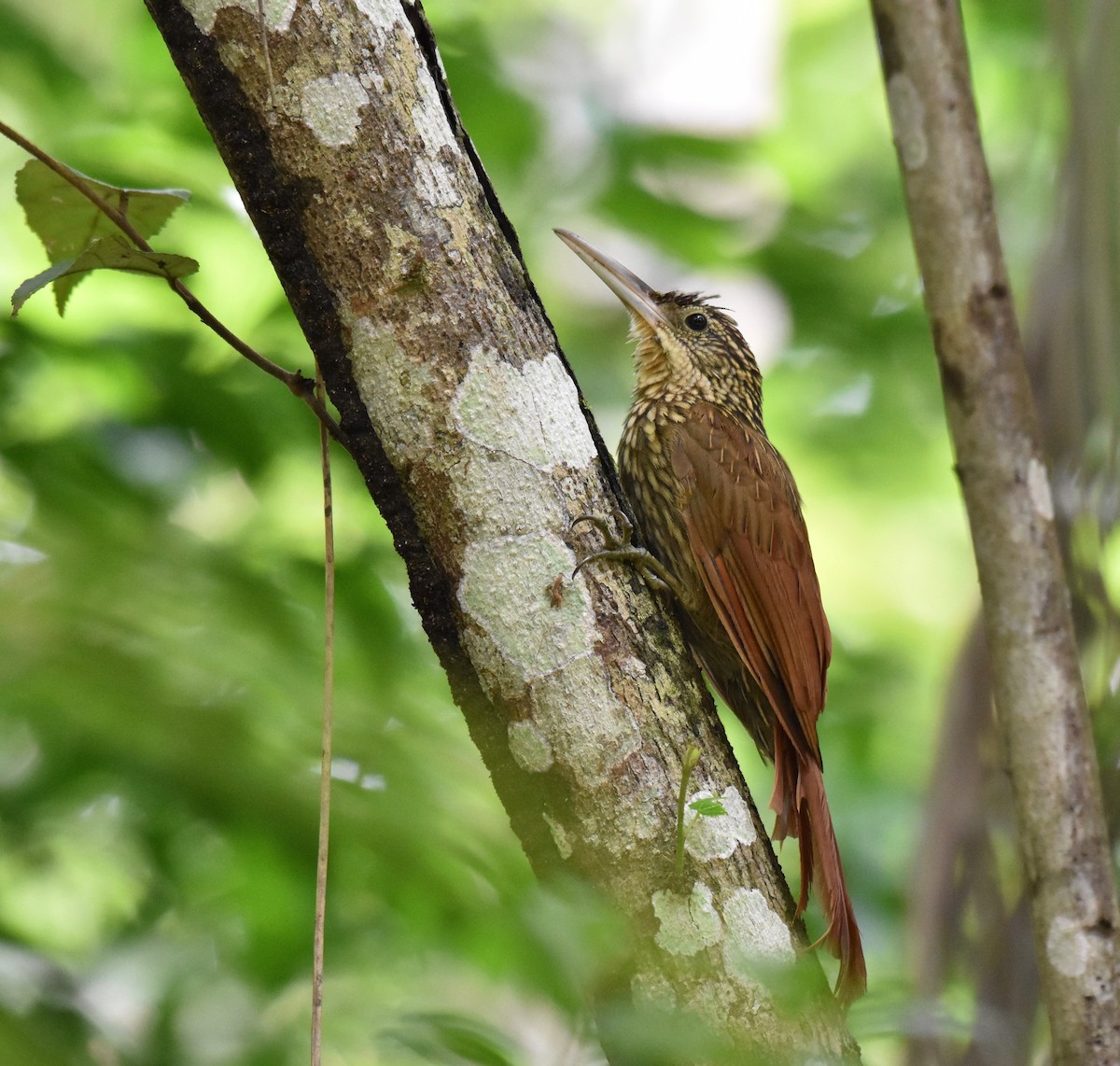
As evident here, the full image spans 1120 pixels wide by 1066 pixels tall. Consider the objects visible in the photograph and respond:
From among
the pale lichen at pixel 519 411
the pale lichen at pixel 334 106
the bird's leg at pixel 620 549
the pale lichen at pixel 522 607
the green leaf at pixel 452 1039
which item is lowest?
the green leaf at pixel 452 1039

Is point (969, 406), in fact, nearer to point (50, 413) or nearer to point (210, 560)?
point (210, 560)

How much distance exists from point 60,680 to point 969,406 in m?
1.31

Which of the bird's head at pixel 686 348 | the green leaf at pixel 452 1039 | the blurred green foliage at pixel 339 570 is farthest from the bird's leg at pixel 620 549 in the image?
the bird's head at pixel 686 348

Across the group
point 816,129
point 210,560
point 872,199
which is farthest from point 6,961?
point 816,129

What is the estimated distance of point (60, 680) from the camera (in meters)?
0.61

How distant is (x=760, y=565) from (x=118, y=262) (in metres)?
1.21

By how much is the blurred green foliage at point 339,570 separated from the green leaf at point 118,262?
245 mm

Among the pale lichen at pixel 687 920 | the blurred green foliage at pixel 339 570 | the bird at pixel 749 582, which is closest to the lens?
the blurred green foliage at pixel 339 570

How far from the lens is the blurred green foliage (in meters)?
0.68

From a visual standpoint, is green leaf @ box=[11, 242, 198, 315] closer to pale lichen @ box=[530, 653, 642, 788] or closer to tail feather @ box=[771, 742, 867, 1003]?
pale lichen @ box=[530, 653, 642, 788]

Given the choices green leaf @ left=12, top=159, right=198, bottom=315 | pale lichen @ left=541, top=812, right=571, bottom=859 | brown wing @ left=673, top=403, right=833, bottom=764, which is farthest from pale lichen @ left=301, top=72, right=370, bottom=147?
brown wing @ left=673, top=403, right=833, bottom=764

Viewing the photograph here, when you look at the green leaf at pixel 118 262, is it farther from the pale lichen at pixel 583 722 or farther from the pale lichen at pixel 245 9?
the pale lichen at pixel 583 722

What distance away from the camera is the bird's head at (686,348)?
2785mm

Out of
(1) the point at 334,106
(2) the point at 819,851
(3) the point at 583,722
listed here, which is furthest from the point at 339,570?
(2) the point at 819,851
